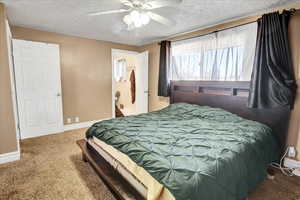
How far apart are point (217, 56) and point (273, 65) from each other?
95cm

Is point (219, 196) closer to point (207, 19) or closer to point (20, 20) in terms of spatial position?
point (207, 19)

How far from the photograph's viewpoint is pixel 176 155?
51.9 inches

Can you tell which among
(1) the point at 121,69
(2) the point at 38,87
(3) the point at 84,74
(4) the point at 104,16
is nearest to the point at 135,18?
(4) the point at 104,16

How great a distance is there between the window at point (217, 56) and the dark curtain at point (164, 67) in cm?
12

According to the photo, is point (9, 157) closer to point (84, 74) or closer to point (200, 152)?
point (84, 74)

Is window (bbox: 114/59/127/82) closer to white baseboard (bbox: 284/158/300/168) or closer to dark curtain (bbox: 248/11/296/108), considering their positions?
dark curtain (bbox: 248/11/296/108)

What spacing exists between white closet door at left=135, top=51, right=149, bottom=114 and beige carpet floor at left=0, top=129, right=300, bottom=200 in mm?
2377

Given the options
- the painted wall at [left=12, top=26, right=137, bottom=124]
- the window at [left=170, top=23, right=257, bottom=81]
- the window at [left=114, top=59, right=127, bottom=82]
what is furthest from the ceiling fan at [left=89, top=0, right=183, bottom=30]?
the window at [left=114, top=59, right=127, bottom=82]

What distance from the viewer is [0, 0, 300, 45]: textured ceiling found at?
2158 mm

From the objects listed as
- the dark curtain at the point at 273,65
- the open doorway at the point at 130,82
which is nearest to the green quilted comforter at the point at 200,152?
the dark curtain at the point at 273,65

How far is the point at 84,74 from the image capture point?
404 centimetres

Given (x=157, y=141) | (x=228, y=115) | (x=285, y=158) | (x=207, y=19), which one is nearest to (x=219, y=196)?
(x=157, y=141)

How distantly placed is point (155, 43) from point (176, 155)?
11.8 ft

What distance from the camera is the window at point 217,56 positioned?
2.53 metres
